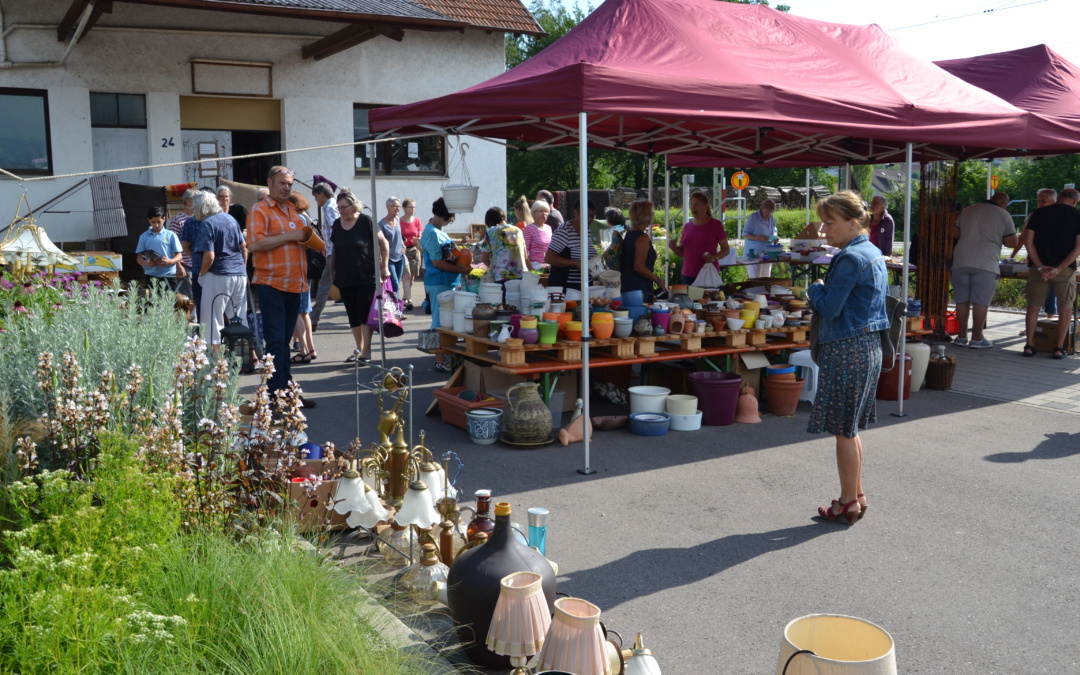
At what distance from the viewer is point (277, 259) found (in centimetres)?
740

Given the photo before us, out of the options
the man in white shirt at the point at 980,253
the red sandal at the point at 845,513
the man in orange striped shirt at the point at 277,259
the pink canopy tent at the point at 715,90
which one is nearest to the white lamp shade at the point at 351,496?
the pink canopy tent at the point at 715,90

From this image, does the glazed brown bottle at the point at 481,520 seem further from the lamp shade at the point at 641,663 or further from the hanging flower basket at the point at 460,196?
the hanging flower basket at the point at 460,196

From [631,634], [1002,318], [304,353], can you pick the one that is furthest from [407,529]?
[1002,318]

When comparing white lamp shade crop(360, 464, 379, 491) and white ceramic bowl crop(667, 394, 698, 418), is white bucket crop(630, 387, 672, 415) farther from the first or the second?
white lamp shade crop(360, 464, 379, 491)

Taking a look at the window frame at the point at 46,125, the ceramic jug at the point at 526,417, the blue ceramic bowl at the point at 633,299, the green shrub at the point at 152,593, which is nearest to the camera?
the green shrub at the point at 152,593

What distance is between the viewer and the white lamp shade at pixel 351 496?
435 cm

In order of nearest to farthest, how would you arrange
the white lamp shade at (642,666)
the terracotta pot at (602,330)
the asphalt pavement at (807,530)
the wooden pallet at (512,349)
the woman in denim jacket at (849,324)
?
the white lamp shade at (642,666), the asphalt pavement at (807,530), the woman in denim jacket at (849,324), the wooden pallet at (512,349), the terracotta pot at (602,330)

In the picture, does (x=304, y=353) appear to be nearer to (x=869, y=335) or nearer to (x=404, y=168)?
(x=869, y=335)

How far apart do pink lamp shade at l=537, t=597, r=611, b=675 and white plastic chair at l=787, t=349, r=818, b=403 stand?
5.72m

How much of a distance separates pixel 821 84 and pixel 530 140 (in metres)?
3.47

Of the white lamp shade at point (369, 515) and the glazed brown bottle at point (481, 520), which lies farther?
the white lamp shade at point (369, 515)

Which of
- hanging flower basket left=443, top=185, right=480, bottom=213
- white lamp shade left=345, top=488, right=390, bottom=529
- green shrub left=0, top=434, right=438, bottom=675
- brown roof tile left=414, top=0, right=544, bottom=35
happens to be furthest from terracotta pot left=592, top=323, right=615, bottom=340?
Result: brown roof tile left=414, top=0, right=544, bottom=35

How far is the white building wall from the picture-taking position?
15.3 metres

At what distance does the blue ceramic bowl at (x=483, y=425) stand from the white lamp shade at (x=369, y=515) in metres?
2.54
